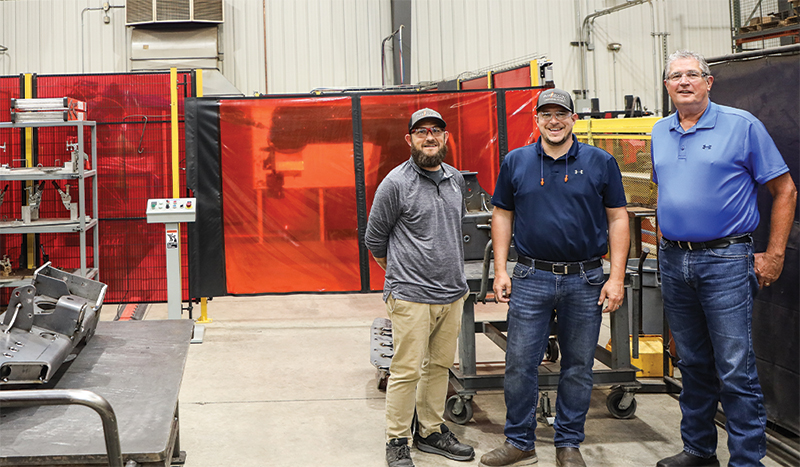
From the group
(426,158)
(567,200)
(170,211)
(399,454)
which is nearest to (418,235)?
(426,158)

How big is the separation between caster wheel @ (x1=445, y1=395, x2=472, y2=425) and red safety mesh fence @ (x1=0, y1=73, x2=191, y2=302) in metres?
3.41

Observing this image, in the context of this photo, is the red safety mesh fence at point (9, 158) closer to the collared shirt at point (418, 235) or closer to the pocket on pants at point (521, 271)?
the collared shirt at point (418, 235)

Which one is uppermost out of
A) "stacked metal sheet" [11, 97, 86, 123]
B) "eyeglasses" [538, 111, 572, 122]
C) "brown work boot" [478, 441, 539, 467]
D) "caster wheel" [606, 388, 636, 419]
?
"stacked metal sheet" [11, 97, 86, 123]

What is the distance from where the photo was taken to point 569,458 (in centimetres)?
329

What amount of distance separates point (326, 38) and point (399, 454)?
957 cm

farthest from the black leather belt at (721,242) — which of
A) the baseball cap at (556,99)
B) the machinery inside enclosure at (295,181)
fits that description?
the machinery inside enclosure at (295,181)

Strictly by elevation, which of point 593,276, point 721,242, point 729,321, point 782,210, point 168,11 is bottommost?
point 729,321

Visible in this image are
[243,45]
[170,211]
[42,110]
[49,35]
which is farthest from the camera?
[243,45]

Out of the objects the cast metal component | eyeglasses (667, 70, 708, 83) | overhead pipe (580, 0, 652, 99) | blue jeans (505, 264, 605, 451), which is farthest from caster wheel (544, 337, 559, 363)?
overhead pipe (580, 0, 652, 99)

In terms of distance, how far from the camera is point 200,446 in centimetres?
369

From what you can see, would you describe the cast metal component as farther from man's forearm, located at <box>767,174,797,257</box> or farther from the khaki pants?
man's forearm, located at <box>767,174,797,257</box>

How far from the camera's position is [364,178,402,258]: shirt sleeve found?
3.22 metres

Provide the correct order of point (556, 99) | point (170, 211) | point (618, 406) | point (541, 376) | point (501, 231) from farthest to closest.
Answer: point (170, 211), point (618, 406), point (541, 376), point (501, 231), point (556, 99)

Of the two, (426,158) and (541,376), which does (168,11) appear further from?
(541,376)
